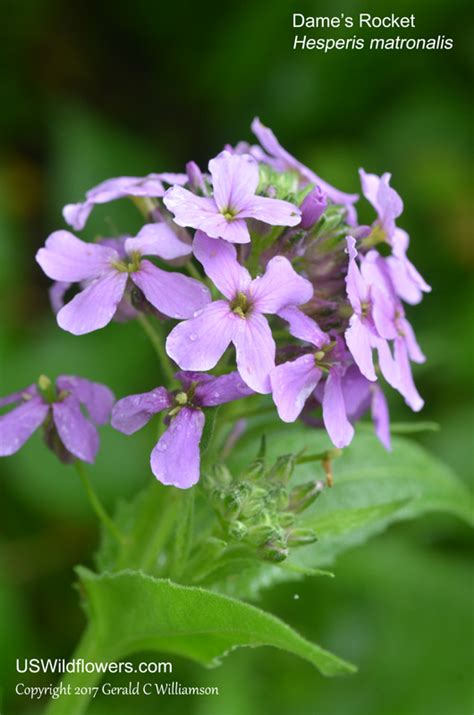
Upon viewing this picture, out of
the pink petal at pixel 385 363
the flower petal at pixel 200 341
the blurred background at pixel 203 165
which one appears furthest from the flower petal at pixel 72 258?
the blurred background at pixel 203 165

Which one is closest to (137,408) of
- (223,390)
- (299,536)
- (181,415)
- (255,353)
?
(181,415)

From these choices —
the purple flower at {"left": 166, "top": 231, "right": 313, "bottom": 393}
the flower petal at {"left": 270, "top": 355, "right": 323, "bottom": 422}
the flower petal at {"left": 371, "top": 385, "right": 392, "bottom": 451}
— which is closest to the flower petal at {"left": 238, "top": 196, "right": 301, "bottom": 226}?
the purple flower at {"left": 166, "top": 231, "right": 313, "bottom": 393}

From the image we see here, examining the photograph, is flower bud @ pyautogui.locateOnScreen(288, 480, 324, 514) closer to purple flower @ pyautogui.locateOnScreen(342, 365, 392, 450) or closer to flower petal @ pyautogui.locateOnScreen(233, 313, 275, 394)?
purple flower @ pyautogui.locateOnScreen(342, 365, 392, 450)

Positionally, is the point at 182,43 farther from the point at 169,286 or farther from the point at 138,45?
the point at 169,286

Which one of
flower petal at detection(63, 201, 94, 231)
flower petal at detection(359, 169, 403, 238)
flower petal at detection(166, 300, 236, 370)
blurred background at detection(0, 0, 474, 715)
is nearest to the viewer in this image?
flower petal at detection(166, 300, 236, 370)

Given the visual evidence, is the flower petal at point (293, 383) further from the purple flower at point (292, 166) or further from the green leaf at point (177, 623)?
the purple flower at point (292, 166)

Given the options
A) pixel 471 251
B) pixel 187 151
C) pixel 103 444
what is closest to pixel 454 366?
pixel 471 251
